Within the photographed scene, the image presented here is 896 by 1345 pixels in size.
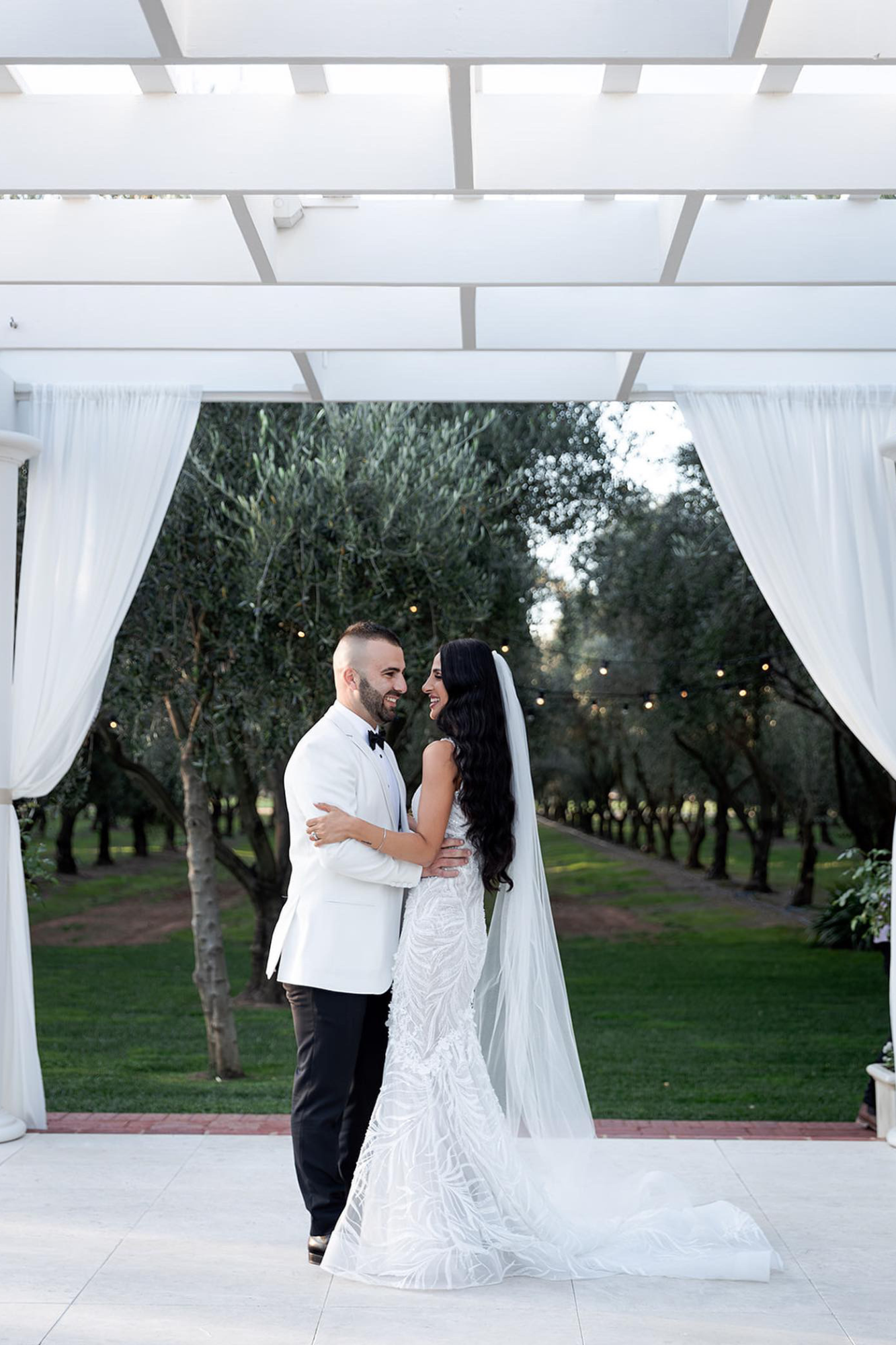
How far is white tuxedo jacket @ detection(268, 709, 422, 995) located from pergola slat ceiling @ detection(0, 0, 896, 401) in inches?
65.0

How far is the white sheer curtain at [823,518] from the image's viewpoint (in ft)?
17.6

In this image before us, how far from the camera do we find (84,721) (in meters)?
5.50

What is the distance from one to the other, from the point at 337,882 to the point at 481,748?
1.84 feet

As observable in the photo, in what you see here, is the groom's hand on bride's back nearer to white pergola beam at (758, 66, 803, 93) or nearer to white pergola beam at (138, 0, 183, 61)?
white pergola beam at (138, 0, 183, 61)

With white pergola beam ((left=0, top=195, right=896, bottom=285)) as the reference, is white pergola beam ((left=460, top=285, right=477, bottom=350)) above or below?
below

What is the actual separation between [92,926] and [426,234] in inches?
732

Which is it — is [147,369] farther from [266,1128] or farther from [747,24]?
[747,24]

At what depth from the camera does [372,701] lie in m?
3.86

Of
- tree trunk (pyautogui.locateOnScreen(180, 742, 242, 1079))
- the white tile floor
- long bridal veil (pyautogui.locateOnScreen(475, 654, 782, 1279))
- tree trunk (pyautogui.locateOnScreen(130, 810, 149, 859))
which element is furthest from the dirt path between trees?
long bridal veil (pyautogui.locateOnScreen(475, 654, 782, 1279))

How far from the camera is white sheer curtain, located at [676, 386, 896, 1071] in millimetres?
5363

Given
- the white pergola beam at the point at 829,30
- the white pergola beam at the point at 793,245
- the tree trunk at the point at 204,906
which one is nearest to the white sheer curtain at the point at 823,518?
the white pergola beam at the point at 793,245

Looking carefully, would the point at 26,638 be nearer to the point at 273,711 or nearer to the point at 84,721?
the point at 84,721

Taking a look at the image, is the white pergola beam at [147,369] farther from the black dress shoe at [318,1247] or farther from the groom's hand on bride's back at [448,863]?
the black dress shoe at [318,1247]

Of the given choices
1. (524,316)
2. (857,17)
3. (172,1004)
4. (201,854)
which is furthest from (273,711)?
(172,1004)
